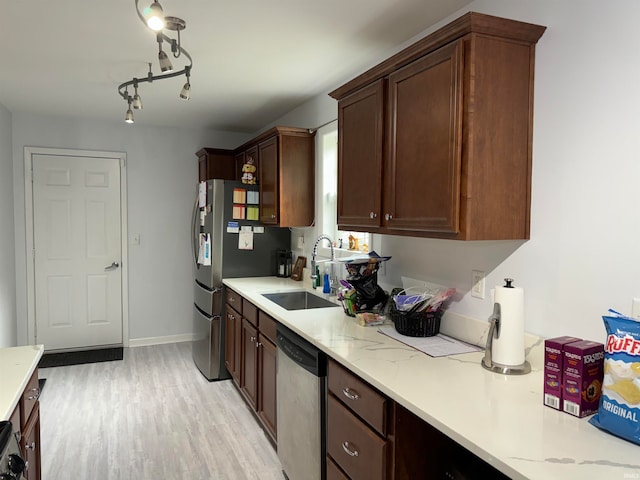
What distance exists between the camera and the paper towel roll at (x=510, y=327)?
1.64 meters

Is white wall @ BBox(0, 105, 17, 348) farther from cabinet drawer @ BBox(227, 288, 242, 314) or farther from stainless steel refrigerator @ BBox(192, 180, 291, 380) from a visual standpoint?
cabinet drawer @ BBox(227, 288, 242, 314)

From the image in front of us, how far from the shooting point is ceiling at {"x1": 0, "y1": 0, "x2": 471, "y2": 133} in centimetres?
217

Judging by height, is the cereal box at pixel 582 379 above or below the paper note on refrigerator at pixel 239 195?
below

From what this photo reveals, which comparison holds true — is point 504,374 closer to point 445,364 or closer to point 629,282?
point 445,364

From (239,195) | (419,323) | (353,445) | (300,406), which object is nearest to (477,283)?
(419,323)

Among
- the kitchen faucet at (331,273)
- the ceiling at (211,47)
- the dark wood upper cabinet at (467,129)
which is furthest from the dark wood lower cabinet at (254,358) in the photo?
the ceiling at (211,47)

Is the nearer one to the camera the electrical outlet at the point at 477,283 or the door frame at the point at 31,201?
the electrical outlet at the point at 477,283

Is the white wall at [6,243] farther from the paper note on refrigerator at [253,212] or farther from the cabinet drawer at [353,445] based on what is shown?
the cabinet drawer at [353,445]

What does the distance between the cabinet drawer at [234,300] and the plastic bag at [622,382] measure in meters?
2.61

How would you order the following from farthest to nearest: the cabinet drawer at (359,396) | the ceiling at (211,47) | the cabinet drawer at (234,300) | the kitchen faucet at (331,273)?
the cabinet drawer at (234,300) < the kitchen faucet at (331,273) < the ceiling at (211,47) < the cabinet drawer at (359,396)

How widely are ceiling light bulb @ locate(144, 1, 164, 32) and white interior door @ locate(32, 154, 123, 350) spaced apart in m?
3.59

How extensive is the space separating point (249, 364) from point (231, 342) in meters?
0.53

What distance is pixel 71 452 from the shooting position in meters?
2.79

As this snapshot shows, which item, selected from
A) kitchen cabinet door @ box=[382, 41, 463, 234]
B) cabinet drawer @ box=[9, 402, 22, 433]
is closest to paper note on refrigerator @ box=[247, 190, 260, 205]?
kitchen cabinet door @ box=[382, 41, 463, 234]
